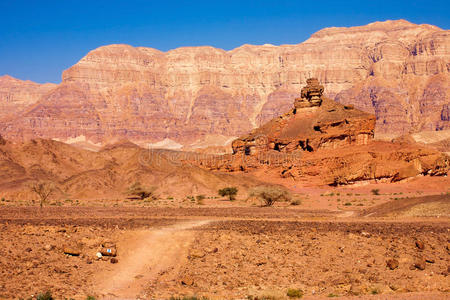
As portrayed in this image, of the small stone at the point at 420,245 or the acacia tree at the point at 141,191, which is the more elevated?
the small stone at the point at 420,245

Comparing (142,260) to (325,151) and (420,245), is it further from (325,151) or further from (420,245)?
(325,151)

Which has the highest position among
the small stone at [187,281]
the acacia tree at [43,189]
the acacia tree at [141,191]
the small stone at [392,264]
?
the small stone at [392,264]

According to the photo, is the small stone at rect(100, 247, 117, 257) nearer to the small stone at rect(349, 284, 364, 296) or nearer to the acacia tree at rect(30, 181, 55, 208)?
the small stone at rect(349, 284, 364, 296)

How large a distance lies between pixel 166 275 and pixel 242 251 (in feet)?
9.92

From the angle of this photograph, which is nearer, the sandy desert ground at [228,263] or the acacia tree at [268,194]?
the sandy desert ground at [228,263]

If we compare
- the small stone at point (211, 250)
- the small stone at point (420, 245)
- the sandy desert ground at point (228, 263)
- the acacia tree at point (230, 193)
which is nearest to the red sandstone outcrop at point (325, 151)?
the acacia tree at point (230, 193)

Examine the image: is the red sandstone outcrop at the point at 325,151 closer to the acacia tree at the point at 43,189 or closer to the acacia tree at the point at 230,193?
the acacia tree at the point at 230,193

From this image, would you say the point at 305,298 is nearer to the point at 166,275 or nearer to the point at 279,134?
the point at 166,275

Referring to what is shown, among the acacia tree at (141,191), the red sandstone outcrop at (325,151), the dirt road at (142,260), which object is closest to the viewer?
the dirt road at (142,260)

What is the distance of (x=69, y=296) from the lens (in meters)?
15.6

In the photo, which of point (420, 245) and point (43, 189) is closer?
point (420, 245)

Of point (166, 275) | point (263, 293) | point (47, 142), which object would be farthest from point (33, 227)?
point (47, 142)

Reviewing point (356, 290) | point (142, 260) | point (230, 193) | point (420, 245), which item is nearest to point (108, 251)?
point (142, 260)

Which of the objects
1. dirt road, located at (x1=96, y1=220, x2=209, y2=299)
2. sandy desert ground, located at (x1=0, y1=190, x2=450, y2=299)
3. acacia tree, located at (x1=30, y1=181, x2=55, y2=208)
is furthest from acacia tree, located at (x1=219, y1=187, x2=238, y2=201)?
sandy desert ground, located at (x1=0, y1=190, x2=450, y2=299)
